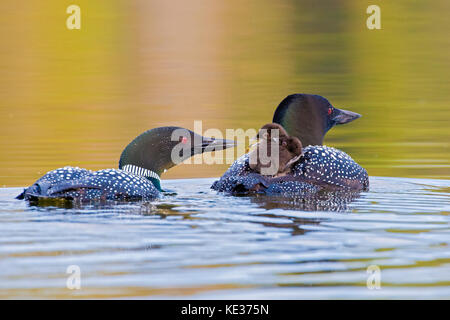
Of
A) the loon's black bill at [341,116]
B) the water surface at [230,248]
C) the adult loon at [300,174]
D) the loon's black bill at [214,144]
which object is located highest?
the loon's black bill at [341,116]

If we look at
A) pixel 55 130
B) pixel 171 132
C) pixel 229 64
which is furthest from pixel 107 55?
pixel 171 132

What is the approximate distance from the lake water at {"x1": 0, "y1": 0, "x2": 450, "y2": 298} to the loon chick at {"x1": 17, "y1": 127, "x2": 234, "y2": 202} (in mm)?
242

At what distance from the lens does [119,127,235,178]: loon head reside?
6809mm

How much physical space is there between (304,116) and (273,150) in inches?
39.4

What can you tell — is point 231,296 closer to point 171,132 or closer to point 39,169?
point 171,132

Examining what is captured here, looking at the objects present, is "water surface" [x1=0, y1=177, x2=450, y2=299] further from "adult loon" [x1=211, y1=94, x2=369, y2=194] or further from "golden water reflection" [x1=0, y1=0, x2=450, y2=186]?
"golden water reflection" [x1=0, y1=0, x2=450, y2=186]

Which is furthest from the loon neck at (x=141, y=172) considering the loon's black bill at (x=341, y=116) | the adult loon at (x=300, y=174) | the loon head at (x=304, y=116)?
the loon's black bill at (x=341, y=116)

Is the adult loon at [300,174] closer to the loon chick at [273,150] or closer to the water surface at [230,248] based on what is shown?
the loon chick at [273,150]

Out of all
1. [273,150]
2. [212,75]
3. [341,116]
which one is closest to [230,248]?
[273,150]

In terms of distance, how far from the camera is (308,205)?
5.91 m

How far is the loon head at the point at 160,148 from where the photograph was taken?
6809mm

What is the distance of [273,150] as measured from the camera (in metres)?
6.47

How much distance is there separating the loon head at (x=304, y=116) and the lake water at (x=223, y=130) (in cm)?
72

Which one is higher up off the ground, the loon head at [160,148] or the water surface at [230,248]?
the loon head at [160,148]
